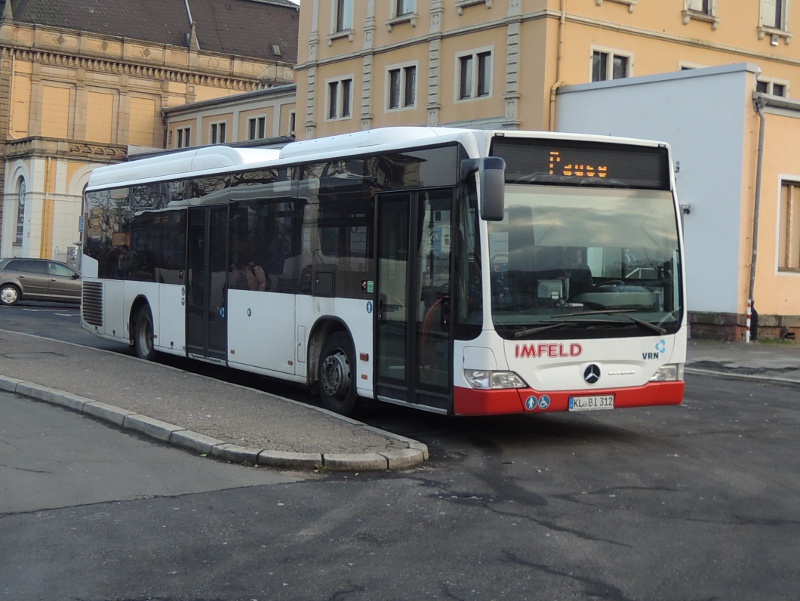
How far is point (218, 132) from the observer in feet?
214

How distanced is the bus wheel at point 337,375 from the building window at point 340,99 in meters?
32.4

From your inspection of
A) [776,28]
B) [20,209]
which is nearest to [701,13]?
[776,28]

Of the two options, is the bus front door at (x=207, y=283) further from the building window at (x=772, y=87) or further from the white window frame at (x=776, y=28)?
the white window frame at (x=776, y=28)

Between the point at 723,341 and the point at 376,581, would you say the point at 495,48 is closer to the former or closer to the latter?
the point at 723,341

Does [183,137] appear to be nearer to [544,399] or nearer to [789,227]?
[789,227]

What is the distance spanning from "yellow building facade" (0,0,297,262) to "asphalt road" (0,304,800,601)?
58.6 metres

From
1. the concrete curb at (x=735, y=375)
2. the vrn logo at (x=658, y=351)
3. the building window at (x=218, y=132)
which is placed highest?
the building window at (x=218, y=132)

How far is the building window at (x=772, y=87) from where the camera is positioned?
4072cm

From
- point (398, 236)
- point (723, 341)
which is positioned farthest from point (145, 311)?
point (723, 341)

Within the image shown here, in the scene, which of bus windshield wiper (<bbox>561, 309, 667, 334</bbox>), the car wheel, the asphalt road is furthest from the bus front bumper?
the car wheel

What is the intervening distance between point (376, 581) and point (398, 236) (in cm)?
574

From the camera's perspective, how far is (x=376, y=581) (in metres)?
6.22

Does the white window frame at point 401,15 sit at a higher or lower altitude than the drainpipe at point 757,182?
higher

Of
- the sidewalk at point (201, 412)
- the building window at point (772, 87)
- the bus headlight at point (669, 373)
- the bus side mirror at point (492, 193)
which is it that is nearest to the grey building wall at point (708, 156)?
the building window at point (772, 87)
